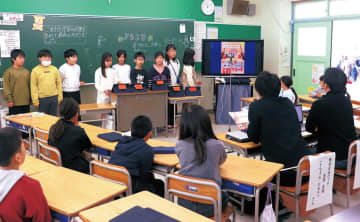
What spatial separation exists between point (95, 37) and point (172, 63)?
148 centimetres

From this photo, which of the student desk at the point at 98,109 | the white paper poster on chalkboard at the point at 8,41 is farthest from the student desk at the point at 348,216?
the white paper poster on chalkboard at the point at 8,41

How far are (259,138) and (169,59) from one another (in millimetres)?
3982

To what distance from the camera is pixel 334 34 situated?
724 centimetres

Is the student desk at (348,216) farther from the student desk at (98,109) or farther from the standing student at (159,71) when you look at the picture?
the standing student at (159,71)

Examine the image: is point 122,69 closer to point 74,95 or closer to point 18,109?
point 74,95

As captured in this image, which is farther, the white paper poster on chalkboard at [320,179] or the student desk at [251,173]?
the white paper poster on chalkboard at [320,179]

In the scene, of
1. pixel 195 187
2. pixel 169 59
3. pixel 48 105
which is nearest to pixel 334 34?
pixel 169 59

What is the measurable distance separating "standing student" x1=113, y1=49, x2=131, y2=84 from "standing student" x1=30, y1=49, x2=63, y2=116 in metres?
1.05

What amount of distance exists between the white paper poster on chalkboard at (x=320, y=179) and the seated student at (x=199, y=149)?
81cm

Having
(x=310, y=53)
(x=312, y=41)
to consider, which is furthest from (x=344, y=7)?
(x=310, y=53)

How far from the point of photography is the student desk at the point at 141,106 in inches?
226

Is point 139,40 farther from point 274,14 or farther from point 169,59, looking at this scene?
point 274,14

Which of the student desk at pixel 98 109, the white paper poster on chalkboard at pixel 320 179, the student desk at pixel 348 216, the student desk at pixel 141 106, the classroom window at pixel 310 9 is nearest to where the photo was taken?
the student desk at pixel 348 216

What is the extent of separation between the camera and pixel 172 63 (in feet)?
22.6
